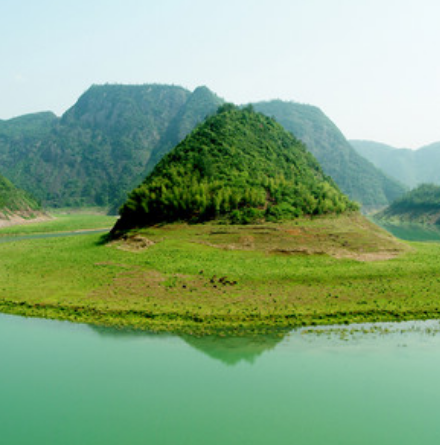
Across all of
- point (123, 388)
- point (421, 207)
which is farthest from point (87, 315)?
point (421, 207)

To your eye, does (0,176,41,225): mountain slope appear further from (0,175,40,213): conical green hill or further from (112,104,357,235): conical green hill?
(112,104,357,235): conical green hill

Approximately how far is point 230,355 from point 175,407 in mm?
7109

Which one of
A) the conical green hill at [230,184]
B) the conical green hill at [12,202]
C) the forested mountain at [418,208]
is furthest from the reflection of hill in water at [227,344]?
the forested mountain at [418,208]

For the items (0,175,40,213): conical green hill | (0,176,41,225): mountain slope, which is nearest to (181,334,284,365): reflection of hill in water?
(0,176,41,225): mountain slope

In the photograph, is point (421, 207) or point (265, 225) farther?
point (421, 207)

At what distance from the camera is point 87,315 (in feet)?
116

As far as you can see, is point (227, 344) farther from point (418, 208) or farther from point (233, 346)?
point (418, 208)

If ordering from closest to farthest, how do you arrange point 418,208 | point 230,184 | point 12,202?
point 230,184 < point 12,202 < point 418,208

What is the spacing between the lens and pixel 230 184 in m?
71.2

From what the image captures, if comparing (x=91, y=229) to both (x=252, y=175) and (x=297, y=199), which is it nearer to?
(x=252, y=175)

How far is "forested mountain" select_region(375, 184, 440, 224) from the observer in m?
163

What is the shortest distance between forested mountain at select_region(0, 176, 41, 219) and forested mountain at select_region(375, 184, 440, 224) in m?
152

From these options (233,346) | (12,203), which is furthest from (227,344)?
(12,203)

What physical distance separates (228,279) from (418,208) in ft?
510
